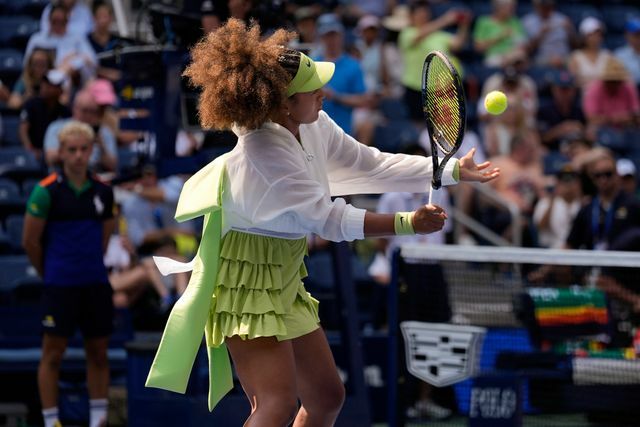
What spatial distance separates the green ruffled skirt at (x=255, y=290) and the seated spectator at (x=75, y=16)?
691 cm

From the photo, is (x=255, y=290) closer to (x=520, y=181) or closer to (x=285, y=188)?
(x=285, y=188)

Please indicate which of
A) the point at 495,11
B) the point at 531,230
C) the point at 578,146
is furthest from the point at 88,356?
the point at 495,11

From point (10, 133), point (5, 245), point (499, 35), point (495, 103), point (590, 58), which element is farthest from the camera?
point (499, 35)

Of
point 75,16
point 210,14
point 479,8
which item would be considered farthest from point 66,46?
point 479,8

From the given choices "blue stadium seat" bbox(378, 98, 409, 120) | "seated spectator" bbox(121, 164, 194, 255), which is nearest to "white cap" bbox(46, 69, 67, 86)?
"seated spectator" bbox(121, 164, 194, 255)

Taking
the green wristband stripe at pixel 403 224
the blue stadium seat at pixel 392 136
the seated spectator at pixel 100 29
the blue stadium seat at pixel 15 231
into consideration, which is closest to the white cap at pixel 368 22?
the blue stadium seat at pixel 392 136

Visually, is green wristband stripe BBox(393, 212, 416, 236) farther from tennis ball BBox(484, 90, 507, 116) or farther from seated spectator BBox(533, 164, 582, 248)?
seated spectator BBox(533, 164, 582, 248)

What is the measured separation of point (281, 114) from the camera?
491 centimetres

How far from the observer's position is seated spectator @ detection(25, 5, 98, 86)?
11.2 metres

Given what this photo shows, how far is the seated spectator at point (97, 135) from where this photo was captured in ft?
32.2

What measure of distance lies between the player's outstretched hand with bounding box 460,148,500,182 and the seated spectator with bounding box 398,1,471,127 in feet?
21.9

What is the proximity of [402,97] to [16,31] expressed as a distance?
382cm

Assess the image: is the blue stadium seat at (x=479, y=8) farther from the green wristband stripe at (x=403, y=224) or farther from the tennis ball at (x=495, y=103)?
the green wristband stripe at (x=403, y=224)

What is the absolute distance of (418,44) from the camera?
1248 centimetres
